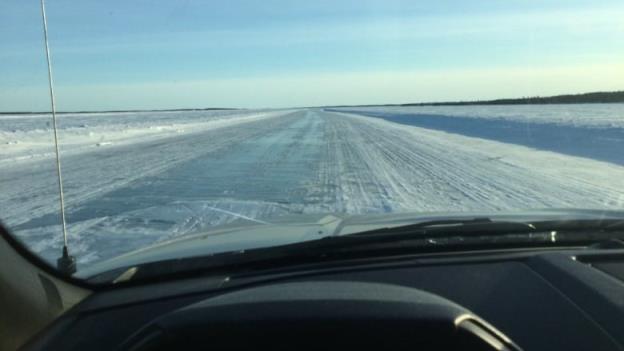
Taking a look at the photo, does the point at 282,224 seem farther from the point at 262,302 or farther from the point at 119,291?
the point at 262,302

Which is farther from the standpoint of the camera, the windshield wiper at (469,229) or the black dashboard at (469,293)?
the windshield wiper at (469,229)

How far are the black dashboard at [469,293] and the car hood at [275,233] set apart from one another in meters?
0.50

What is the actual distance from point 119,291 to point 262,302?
3.31 feet

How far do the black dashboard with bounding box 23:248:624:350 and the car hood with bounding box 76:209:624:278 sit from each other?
502mm

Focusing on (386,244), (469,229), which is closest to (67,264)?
(386,244)

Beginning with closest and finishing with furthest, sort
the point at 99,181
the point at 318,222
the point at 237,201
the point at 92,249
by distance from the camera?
the point at 318,222 → the point at 92,249 → the point at 237,201 → the point at 99,181

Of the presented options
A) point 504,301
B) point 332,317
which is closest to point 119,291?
point 332,317

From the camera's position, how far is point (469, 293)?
212 centimetres

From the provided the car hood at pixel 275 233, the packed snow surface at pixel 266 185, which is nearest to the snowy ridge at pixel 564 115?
the packed snow surface at pixel 266 185

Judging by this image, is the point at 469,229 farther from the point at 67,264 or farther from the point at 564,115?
the point at 564,115

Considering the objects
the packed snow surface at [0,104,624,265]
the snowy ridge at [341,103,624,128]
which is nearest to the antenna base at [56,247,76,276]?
the packed snow surface at [0,104,624,265]

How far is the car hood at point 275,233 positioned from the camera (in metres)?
2.95

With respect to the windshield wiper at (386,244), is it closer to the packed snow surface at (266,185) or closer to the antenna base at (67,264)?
the antenna base at (67,264)

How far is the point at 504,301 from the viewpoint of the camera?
80.0 inches
